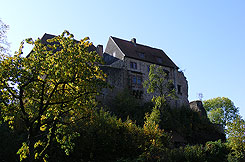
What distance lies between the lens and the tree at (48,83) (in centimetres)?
870

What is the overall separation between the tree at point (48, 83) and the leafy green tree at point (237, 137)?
1317 cm

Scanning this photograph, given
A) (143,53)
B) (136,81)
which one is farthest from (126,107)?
(143,53)

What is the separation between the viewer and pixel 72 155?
15.9 m

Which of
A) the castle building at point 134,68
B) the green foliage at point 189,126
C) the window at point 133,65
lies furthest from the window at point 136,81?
the green foliage at point 189,126

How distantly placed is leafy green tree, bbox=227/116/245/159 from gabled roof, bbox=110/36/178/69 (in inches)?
748

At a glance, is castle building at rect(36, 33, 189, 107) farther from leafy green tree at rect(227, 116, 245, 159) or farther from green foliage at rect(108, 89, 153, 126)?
leafy green tree at rect(227, 116, 245, 159)

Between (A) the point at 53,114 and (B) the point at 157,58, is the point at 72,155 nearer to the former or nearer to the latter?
(A) the point at 53,114

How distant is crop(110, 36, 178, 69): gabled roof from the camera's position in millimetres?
37784

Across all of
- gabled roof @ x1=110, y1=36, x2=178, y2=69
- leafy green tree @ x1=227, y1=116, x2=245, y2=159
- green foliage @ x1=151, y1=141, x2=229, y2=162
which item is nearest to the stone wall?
gabled roof @ x1=110, y1=36, x2=178, y2=69

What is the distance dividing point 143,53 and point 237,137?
2213 cm

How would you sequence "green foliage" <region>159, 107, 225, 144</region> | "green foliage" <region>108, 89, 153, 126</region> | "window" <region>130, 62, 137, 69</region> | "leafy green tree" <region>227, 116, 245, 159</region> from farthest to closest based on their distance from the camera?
"window" <region>130, 62, 137, 69</region> → "green foliage" <region>159, 107, 225, 144</region> → "green foliage" <region>108, 89, 153, 126</region> → "leafy green tree" <region>227, 116, 245, 159</region>

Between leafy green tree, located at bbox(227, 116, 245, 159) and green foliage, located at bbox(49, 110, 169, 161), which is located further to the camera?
leafy green tree, located at bbox(227, 116, 245, 159)

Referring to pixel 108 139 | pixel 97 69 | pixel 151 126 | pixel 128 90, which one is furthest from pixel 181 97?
pixel 97 69

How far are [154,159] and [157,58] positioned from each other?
26.3m
